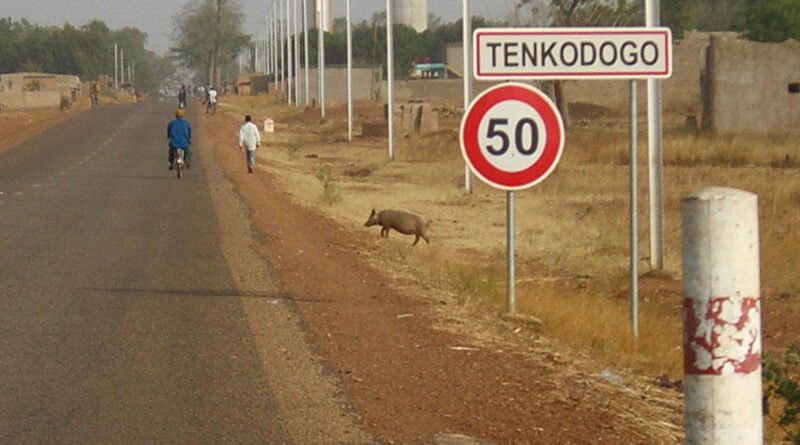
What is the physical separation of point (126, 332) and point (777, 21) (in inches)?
2386

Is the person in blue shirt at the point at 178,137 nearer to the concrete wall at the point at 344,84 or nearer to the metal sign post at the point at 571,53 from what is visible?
the metal sign post at the point at 571,53

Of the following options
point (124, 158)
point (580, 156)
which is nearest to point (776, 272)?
point (580, 156)

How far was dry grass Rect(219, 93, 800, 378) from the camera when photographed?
476 inches

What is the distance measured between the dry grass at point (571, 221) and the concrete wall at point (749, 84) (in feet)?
5.09

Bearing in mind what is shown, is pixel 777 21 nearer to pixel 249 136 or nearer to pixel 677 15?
pixel 677 15

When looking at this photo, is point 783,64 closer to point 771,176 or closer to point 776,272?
point 771,176

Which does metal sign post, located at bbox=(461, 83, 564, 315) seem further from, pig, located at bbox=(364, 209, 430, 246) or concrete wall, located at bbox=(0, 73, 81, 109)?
concrete wall, located at bbox=(0, 73, 81, 109)

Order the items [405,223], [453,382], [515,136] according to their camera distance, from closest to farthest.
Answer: [453,382], [515,136], [405,223]

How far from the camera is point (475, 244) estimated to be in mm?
21328

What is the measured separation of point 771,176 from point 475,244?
986 centimetres

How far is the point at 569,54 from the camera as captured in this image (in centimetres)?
1006

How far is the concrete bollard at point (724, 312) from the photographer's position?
4.39 meters

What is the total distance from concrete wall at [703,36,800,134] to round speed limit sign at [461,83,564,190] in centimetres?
3067

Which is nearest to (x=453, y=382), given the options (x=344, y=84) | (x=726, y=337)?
(x=726, y=337)
